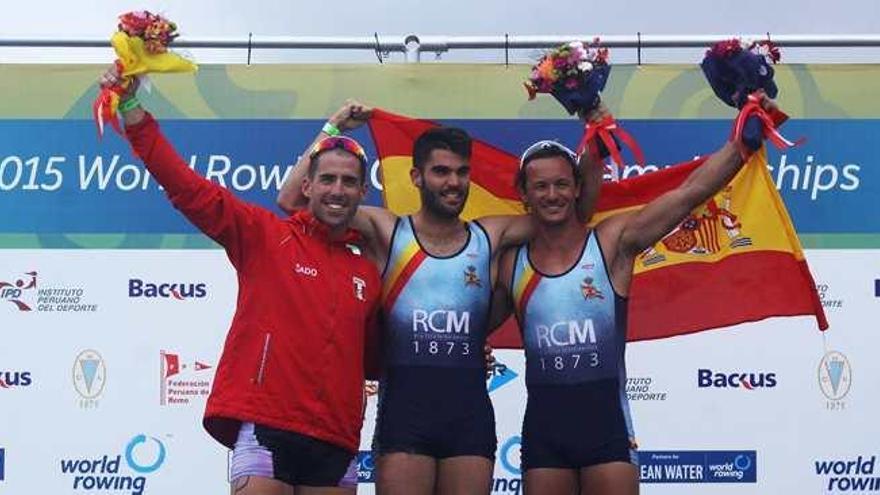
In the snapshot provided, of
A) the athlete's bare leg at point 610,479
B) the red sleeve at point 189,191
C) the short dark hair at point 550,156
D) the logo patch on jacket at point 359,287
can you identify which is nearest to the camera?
the red sleeve at point 189,191

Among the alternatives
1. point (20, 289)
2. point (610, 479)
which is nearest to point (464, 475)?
point (610, 479)

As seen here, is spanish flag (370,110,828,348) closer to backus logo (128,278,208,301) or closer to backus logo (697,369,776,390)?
backus logo (697,369,776,390)

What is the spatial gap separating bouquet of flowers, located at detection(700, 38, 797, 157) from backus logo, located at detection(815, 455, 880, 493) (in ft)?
5.68

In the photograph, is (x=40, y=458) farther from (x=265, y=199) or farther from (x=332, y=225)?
(x=332, y=225)

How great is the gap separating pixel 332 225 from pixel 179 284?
1.52 metres

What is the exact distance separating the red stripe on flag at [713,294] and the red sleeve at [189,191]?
1.91 metres

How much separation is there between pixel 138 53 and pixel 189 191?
0.50 meters

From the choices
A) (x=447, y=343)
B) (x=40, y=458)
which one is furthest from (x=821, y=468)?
(x=40, y=458)

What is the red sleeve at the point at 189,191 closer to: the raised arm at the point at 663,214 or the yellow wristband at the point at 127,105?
the yellow wristband at the point at 127,105

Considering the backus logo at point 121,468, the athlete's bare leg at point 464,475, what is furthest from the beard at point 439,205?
the backus logo at point 121,468

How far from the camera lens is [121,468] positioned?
193 inches

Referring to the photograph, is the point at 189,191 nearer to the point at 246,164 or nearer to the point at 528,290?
the point at 528,290

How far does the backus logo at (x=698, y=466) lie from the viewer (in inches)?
193

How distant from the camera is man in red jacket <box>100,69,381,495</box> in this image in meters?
3.36
